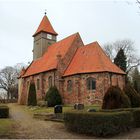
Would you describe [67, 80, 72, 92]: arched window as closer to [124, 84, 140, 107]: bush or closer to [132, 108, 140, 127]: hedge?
[124, 84, 140, 107]: bush

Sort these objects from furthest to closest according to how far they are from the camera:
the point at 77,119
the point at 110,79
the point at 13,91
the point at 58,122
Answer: the point at 13,91
the point at 110,79
the point at 58,122
the point at 77,119

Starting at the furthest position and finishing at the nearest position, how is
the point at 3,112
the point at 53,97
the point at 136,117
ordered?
the point at 53,97
the point at 3,112
the point at 136,117

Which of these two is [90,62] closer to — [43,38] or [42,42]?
Answer: [42,42]

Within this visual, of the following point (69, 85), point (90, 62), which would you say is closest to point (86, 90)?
point (69, 85)

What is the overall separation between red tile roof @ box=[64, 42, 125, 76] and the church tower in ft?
29.2

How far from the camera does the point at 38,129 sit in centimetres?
1488

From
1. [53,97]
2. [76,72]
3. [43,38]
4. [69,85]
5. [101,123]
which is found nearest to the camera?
[101,123]

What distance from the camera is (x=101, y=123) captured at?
1321cm

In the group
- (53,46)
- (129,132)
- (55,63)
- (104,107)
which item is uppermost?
(53,46)

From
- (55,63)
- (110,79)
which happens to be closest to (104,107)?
(110,79)

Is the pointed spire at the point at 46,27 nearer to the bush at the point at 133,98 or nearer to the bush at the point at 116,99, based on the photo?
the bush at the point at 133,98

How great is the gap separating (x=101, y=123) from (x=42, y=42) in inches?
1126

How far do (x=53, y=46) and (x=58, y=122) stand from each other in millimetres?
22840

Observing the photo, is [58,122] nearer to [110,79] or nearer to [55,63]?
[110,79]
